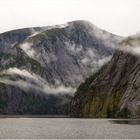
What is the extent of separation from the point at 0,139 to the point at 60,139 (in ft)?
52.8

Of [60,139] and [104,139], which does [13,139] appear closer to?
[60,139]

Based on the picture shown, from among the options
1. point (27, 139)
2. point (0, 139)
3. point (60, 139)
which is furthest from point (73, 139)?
point (0, 139)

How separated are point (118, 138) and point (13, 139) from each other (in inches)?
1124

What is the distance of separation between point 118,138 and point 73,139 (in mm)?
12572

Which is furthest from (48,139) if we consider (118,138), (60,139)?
(118,138)

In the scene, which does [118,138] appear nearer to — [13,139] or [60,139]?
[60,139]

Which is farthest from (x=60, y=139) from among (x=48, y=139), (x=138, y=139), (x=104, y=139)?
(x=138, y=139)

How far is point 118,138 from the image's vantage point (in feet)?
399

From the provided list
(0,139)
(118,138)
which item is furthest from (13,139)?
(118,138)

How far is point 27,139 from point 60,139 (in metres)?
8.83

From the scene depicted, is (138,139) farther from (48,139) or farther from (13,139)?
(13,139)

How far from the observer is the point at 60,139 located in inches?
4680

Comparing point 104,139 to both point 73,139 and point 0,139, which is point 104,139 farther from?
point 0,139

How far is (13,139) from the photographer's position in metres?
121
